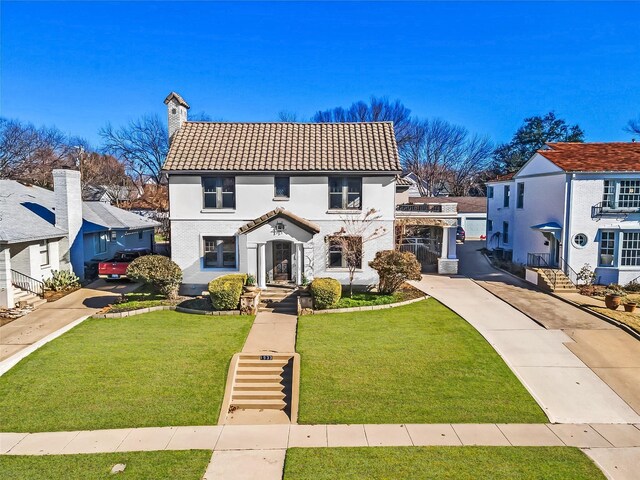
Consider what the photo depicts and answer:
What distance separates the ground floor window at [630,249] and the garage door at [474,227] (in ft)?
81.9

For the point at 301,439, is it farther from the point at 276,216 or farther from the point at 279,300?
the point at 276,216

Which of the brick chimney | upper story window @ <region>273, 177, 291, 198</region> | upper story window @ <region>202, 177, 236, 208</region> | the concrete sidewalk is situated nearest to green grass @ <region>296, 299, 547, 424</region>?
the concrete sidewalk

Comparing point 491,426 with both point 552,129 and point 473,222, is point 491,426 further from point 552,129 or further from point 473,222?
point 552,129

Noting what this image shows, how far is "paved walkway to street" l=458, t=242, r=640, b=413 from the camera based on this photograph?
40.5ft

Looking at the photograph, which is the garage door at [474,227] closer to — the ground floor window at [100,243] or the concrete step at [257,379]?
the ground floor window at [100,243]

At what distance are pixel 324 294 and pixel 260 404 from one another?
730 cm

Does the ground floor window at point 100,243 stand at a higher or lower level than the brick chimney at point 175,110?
lower

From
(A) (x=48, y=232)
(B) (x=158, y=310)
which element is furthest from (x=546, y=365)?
(A) (x=48, y=232)

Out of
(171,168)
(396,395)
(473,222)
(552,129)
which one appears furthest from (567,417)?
(552,129)

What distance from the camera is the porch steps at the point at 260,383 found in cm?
1116

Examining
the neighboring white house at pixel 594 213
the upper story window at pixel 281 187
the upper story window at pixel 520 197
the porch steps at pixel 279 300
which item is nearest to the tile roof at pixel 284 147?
the upper story window at pixel 281 187

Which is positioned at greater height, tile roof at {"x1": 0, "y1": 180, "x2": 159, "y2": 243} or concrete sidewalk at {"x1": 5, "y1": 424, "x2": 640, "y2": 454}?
tile roof at {"x1": 0, "y1": 180, "x2": 159, "y2": 243}

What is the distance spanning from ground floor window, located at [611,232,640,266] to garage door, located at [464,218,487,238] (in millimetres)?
24959

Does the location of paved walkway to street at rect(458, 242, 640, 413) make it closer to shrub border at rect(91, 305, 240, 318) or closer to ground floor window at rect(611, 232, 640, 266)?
ground floor window at rect(611, 232, 640, 266)
